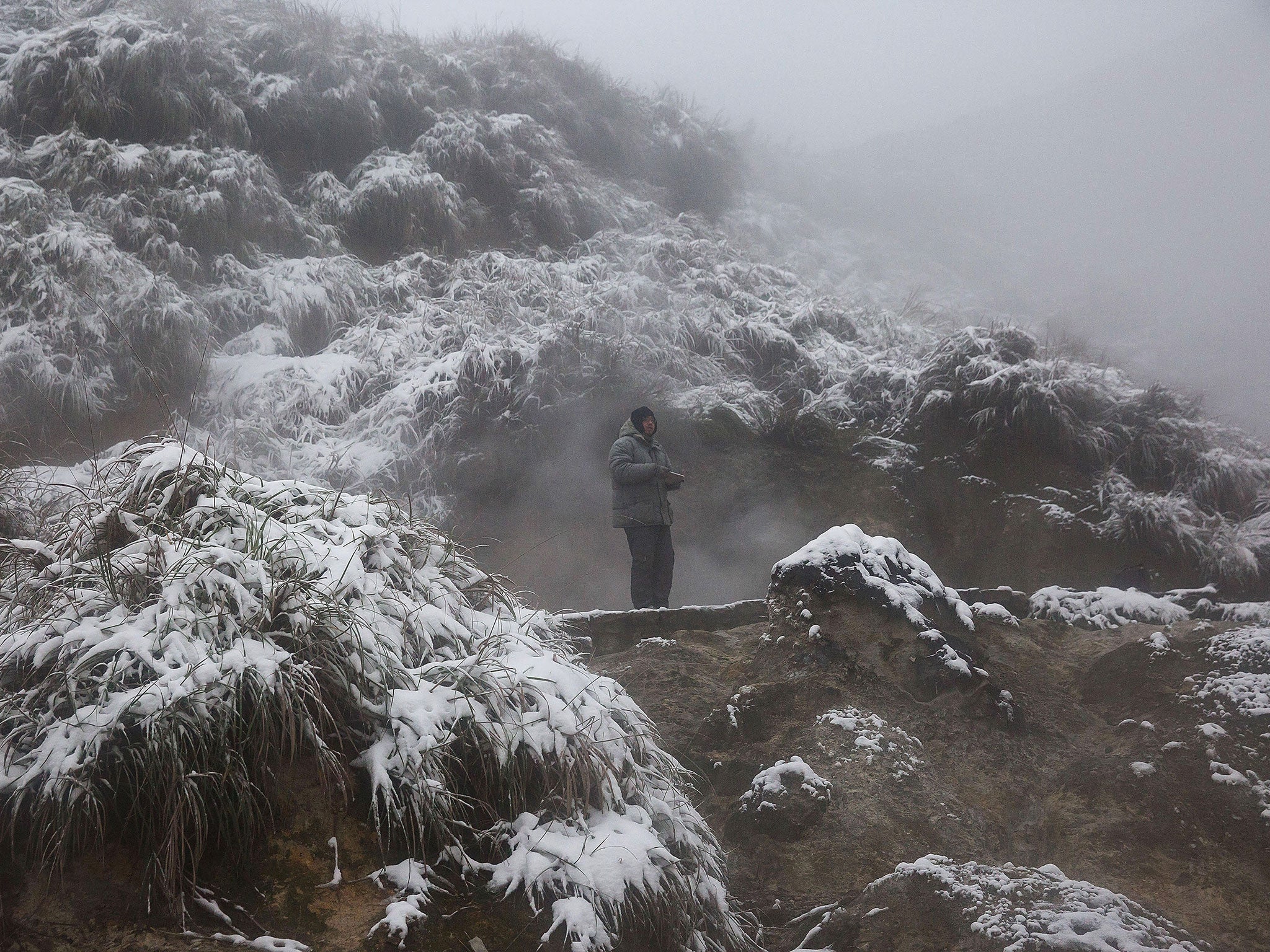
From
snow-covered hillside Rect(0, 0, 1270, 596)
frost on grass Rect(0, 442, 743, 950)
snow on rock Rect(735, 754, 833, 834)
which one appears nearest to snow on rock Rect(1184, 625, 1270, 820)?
snow on rock Rect(735, 754, 833, 834)

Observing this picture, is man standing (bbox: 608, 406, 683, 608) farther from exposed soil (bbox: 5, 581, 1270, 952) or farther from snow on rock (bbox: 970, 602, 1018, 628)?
snow on rock (bbox: 970, 602, 1018, 628)

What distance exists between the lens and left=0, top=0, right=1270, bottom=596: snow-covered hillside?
6836mm

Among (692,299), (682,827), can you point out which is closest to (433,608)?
(682,827)

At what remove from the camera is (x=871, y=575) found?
420cm

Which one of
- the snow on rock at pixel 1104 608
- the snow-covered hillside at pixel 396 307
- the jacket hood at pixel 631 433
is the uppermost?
the snow-covered hillside at pixel 396 307

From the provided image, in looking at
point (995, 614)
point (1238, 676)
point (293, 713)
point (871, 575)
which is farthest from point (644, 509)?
point (293, 713)

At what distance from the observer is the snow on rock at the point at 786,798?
3.20 m

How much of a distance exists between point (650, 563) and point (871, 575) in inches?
77.0

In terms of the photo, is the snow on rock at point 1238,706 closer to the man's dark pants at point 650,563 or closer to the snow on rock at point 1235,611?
the snow on rock at point 1235,611

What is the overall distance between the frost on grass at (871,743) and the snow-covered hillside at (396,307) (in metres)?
4.25

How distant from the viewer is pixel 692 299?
31.7ft

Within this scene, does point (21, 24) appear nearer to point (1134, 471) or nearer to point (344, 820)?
point (344, 820)

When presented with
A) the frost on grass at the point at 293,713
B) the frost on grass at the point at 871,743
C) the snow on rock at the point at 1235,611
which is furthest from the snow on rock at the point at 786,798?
the snow on rock at the point at 1235,611

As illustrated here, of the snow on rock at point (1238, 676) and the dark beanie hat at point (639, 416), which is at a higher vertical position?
the dark beanie hat at point (639, 416)
